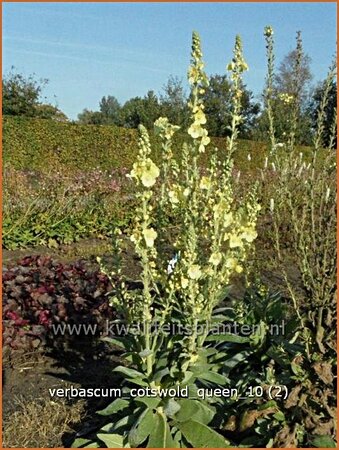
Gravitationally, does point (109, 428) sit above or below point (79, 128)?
below

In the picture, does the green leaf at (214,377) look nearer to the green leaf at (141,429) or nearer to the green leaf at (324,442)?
the green leaf at (141,429)

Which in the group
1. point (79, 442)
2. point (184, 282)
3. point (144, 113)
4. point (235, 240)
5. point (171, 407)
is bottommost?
point (79, 442)

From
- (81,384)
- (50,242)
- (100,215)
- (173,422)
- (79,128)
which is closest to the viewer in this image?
(173,422)

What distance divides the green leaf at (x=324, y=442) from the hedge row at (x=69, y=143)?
1449 cm

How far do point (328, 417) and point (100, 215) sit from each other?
650cm

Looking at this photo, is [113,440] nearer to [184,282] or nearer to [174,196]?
[184,282]

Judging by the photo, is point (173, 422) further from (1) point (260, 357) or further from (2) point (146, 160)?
(2) point (146, 160)

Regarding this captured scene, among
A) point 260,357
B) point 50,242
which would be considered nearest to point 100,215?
point 50,242

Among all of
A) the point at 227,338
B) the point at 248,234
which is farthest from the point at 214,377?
the point at 248,234

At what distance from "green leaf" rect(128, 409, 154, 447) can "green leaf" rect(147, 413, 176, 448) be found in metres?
0.02

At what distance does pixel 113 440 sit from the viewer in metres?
2.52

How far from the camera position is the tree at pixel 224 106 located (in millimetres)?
2943

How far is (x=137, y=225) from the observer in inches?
96.7

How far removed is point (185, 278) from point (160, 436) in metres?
0.65
